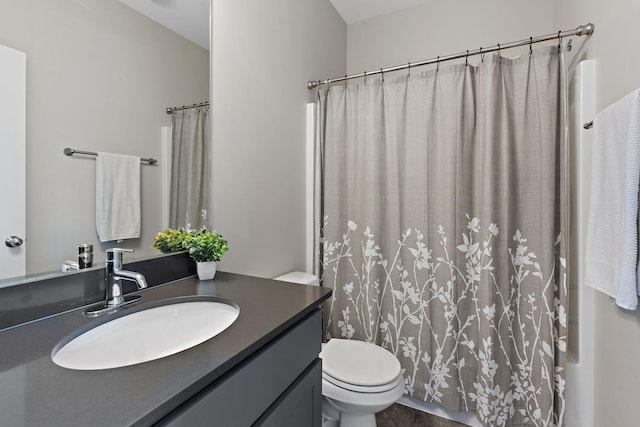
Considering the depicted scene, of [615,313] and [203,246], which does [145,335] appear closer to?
[203,246]

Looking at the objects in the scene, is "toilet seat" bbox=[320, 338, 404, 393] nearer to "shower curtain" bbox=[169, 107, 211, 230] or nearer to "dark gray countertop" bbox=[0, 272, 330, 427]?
"dark gray countertop" bbox=[0, 272, 330, 427]

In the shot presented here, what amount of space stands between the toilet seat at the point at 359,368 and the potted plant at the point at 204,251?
70cm

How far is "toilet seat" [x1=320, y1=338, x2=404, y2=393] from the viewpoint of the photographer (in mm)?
1298

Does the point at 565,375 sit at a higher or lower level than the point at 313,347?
lower

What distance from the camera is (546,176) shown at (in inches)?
56.7

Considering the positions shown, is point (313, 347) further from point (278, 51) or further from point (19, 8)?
point (278, 51)

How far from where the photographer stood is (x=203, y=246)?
1.14 metres

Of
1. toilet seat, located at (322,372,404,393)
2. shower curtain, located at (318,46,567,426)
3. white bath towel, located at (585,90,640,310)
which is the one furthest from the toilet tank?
white bath towel, located at (585,90,640,310)

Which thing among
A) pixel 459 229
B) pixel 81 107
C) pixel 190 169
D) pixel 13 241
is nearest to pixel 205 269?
pixel 190 169

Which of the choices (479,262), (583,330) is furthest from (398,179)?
(583,330)

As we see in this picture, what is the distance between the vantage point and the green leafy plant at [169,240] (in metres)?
1.12

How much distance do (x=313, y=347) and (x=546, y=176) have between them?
1349mm

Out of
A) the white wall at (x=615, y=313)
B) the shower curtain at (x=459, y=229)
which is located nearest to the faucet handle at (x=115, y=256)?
the shower curtain at (x=459, y=229)

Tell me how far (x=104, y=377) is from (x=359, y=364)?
116 cm
